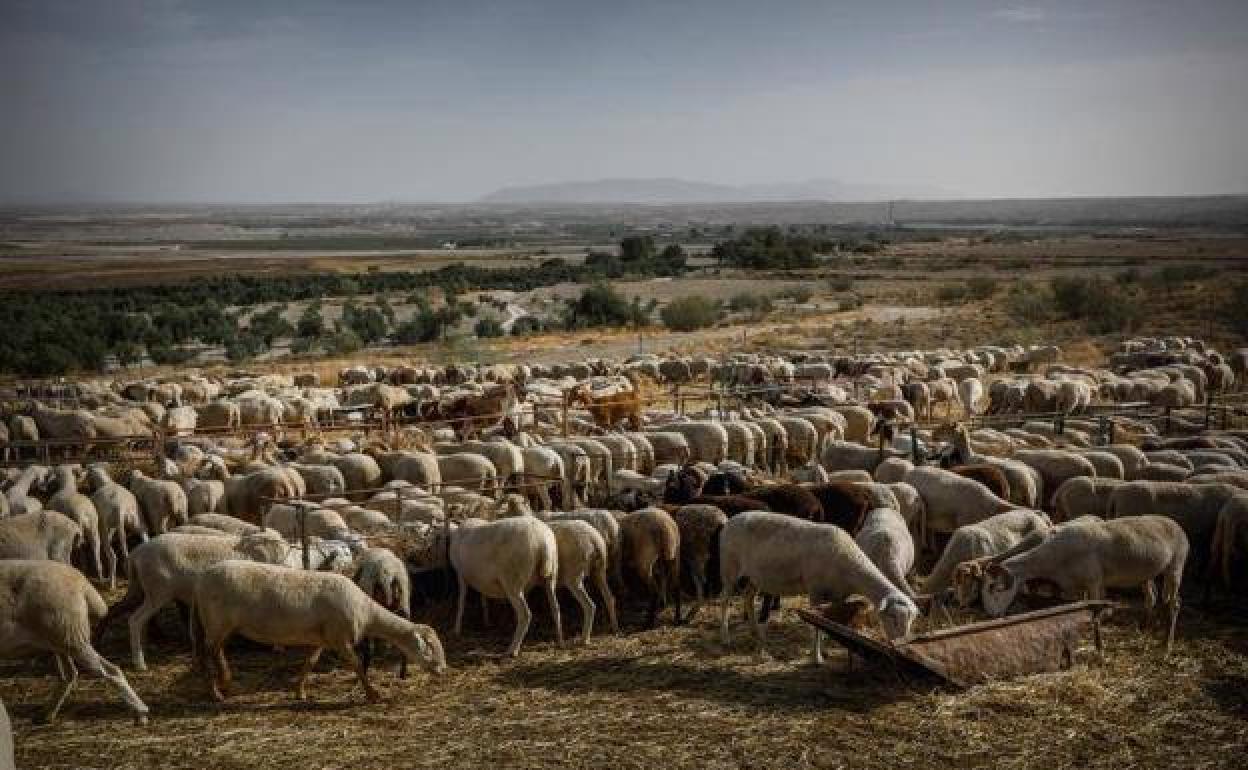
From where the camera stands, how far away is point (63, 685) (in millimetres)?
8273

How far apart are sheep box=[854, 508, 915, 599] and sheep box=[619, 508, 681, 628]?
1909 millimetres

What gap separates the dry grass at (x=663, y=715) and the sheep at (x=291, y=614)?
402 mm

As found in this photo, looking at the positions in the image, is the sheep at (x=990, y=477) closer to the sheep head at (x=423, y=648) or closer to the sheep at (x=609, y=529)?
the sheep at (x=609, y=529)

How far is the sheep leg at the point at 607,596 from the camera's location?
10312 mm

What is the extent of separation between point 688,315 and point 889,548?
42474 millimetres

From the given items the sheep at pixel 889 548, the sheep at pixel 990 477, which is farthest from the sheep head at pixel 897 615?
the sheep at pixel 990 477

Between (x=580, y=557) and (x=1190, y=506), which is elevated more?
(x=1190, y=506)

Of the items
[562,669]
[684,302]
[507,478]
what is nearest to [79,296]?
[684,302]

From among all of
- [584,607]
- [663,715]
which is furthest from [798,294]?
[663,715]

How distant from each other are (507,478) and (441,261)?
127481 millimetres

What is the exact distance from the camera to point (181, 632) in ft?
34.1

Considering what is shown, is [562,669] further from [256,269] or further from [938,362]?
[256,269]

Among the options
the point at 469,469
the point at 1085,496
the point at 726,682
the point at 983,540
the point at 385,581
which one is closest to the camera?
the point at 726,682

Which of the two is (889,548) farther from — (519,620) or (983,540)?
(519,620)
